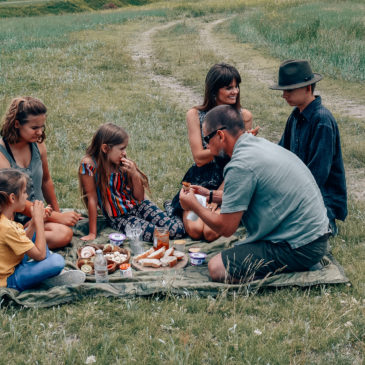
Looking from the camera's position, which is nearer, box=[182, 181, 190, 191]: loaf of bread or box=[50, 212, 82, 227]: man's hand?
box=[182, 181, 190, 191]: loaf of bread

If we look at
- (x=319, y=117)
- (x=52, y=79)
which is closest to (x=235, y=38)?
(x=52, y=79)

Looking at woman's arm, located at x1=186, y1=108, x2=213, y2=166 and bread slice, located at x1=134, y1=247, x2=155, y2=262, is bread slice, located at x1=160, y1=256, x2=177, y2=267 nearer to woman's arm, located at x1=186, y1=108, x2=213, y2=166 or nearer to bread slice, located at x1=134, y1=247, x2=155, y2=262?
bread slice, located at x1=134, y1=247, x2=155, y2=262

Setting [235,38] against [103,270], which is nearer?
[103,270]

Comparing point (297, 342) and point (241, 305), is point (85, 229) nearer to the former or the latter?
point (241, 305)

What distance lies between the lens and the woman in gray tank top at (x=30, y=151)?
5094 mm

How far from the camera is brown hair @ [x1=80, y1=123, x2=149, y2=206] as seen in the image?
18.5ft

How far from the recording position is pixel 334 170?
5.59m

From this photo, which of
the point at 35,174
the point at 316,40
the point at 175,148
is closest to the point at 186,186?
the point at 35,174

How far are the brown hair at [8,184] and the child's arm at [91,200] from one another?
149 centimetres

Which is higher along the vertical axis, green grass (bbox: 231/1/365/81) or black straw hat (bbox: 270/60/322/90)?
black straw hat (bbox: 270/60/322/90)

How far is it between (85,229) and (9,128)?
5.54 ft

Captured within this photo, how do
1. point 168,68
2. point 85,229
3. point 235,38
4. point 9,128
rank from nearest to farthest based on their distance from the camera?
point 9,128 → point 85,229 → point 168,68 → point 235,38

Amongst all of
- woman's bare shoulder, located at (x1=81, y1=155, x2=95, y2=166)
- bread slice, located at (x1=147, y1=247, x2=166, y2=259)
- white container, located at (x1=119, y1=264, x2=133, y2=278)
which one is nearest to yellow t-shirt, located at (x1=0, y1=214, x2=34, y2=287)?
white container, located at (x1=119, y1=264, x2=133, y2=278)

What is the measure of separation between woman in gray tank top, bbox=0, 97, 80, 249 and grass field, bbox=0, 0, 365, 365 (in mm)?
1294
